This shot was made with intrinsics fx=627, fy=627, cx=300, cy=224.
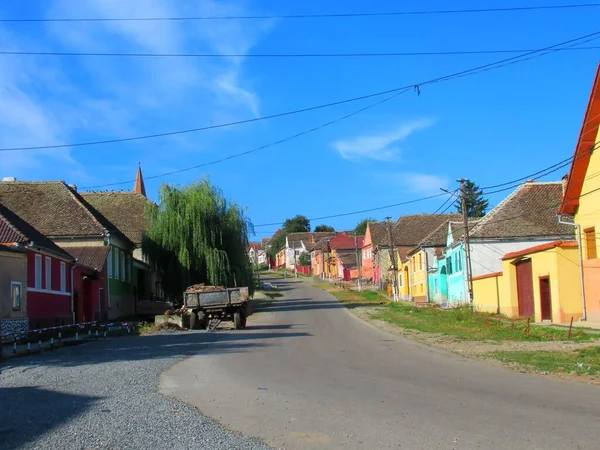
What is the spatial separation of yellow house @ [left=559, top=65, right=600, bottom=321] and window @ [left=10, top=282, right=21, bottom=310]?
2246 centimetres

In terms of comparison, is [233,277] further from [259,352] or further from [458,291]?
[259,352]

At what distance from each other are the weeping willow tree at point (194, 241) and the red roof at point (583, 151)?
19.8 metres

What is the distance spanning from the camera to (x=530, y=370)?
13062 mm

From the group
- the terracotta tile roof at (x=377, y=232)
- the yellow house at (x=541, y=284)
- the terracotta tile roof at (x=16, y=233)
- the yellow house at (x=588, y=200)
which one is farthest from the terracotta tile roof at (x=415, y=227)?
the terracotta tile roof at (x=16, y=233)

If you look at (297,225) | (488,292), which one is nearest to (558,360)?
(488,292)

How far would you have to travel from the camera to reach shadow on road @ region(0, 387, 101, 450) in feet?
24.0

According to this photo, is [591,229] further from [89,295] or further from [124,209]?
[124,209]

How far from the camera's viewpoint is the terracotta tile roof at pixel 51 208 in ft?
124

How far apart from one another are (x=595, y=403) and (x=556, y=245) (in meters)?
17.2

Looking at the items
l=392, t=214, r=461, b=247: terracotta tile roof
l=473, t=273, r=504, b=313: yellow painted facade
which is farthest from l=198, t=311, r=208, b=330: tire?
l=392, t=214, r=461, b=247: terracotta tile roof

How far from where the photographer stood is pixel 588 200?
26406 millimetres

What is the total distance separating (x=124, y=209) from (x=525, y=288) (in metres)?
32.9

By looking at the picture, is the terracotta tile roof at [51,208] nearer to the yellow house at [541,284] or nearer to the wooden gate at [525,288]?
the yellow house at [541,284]

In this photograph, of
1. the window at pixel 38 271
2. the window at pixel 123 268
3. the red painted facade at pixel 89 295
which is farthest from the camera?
the window at pixel 123 268
